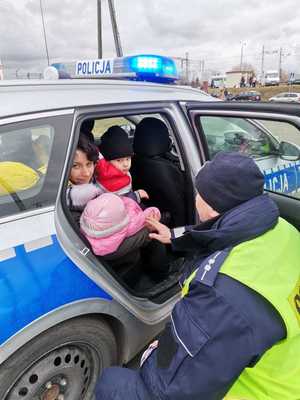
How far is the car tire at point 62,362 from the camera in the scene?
1404 millimetres

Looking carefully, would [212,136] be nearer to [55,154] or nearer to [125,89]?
[125,89]

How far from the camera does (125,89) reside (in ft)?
6.54

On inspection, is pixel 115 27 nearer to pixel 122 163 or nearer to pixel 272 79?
pixel 122 163

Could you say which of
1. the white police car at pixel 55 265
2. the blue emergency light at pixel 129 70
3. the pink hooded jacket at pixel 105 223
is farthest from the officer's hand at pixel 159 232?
the blue emergency light at pixel 129 70

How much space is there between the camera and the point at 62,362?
5.25 ft

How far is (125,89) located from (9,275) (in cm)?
120

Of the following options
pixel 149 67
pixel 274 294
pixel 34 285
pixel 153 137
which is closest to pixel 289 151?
pixel 153 137

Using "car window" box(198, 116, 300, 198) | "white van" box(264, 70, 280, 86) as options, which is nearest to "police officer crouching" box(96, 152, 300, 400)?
"car window" box(198, 116, 300, 198)

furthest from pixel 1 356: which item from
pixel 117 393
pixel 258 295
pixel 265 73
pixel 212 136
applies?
pixel 265 73

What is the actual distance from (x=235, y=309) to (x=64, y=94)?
1192 millimetres

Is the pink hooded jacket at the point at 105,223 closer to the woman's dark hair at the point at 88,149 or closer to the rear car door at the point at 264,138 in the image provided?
the woman's dark hair at the point at 88,149

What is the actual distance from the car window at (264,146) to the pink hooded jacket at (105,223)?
0.89 m

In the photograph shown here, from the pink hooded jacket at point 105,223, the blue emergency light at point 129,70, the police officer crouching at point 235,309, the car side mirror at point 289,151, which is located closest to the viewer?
the police officer crouching at point 235,309

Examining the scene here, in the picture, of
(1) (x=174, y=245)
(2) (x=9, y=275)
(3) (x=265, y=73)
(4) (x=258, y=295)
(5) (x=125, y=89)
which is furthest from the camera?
(3) (x=265, y=73)
